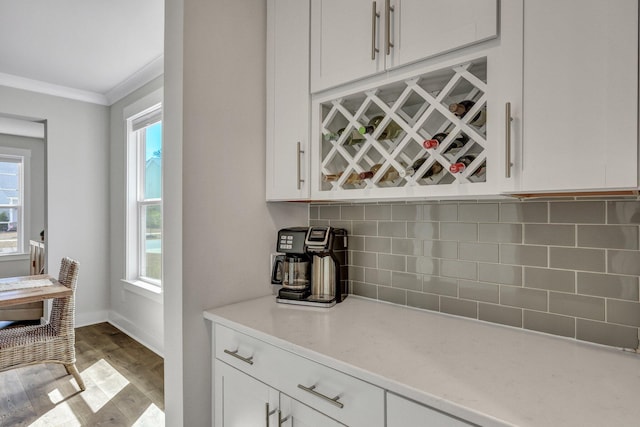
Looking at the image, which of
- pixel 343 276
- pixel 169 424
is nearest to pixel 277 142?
pixel 343 276

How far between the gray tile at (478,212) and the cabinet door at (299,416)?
2.89 feet

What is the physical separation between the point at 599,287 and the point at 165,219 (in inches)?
64.1

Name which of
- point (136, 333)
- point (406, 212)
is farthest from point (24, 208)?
point (406, 212)

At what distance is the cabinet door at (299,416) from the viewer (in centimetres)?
108

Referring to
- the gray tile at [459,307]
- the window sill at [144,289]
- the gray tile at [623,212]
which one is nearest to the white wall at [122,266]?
the window sill at [144,289]

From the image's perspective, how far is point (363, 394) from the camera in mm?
979

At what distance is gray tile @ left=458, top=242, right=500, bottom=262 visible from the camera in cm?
135

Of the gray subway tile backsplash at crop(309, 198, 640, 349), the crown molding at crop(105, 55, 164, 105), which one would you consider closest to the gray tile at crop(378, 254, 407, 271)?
the gray subway tile backsplash at crop(309, 198, 640, 349)

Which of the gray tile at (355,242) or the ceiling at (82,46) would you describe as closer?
the gray tile at (355,242)

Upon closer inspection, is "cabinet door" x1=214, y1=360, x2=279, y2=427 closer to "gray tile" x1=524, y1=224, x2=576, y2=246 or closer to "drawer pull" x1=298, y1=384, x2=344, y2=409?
"drawer pull" x1=298, y1=384, x2=344, y2=409

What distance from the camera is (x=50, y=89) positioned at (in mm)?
3811

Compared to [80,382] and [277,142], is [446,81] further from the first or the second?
[80,382]

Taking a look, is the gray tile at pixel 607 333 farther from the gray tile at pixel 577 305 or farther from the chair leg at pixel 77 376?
the chair leg at pixel 77 376

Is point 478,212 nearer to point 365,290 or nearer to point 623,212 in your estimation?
point 623,212
